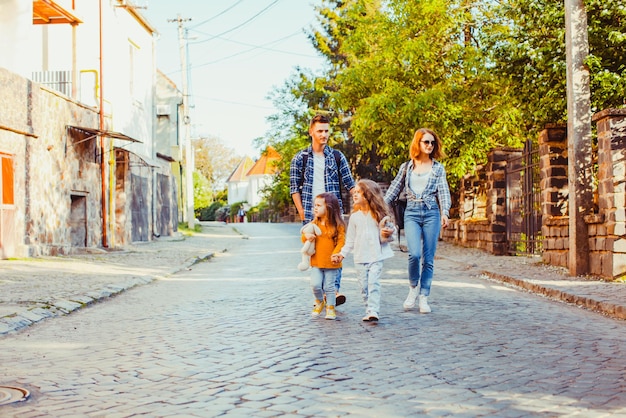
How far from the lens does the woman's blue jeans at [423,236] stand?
7.99 m

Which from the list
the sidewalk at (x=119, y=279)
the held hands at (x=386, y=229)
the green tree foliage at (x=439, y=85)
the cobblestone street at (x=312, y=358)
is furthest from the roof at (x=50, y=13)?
the held hands at (x=386, y=229)

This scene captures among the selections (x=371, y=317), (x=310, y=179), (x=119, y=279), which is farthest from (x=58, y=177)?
(x=371, y=317)

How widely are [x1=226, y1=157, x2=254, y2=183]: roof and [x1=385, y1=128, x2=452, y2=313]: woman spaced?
104 meters

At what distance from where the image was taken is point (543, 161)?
1409 centimetres

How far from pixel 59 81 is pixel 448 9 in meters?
10.4

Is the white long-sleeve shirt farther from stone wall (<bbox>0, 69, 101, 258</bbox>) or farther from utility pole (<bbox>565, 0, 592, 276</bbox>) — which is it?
stone wall (<bbox>0, 69, 101, 258</bbox>)

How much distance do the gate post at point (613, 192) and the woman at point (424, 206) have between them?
12.5ft

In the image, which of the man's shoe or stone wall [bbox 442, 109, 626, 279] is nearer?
the man's shoe

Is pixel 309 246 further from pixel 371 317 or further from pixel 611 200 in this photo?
pixel 611 200

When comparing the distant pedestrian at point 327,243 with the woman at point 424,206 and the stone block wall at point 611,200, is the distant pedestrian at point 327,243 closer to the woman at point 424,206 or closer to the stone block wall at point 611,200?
the woman at point 424,206

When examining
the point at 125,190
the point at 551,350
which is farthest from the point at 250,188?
the point at 551,350

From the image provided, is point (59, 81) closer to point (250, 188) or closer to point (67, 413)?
point (67, 413)

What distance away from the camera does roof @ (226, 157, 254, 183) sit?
11188cm

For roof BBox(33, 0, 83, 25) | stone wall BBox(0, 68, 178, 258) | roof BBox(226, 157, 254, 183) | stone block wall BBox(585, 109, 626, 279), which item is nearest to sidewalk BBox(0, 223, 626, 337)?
stone block wall BBox(585, 109, 626, 279)
